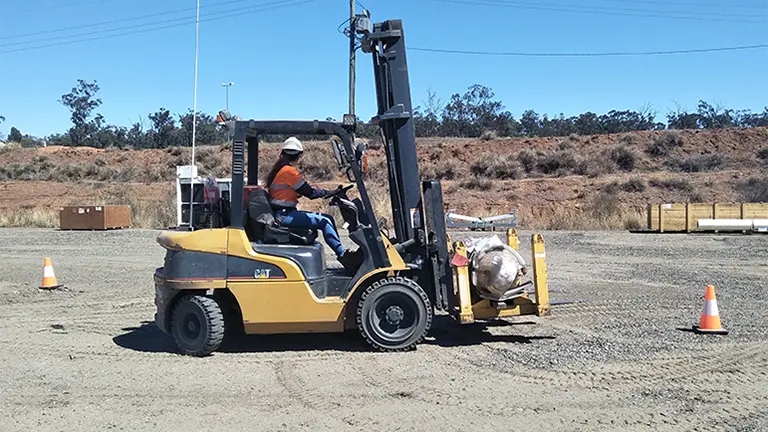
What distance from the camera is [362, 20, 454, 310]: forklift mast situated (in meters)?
8.55

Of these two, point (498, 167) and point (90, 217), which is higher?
→ point (498, 167)

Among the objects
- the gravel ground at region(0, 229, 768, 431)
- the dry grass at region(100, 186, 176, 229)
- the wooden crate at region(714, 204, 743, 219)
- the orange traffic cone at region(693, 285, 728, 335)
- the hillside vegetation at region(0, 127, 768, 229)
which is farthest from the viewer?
the hillside vegetation at region(0, 127, 768, 229)

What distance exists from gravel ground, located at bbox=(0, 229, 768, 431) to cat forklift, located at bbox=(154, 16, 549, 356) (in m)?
0.39

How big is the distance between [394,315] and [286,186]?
191 centimetres

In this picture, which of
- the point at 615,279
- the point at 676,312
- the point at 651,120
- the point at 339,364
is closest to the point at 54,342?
the point at 339,364

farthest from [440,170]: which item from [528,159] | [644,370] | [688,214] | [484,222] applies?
[644,370]

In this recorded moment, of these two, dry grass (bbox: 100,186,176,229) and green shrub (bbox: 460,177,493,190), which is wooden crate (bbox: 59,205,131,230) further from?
green shrub (bbox: 460,177,493,190)

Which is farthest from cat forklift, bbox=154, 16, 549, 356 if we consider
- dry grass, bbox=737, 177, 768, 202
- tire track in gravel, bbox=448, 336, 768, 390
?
dry grass, bbox=737, 177, 768, 202

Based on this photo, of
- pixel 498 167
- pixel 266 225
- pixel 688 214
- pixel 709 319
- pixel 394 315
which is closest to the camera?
pixel 394 315

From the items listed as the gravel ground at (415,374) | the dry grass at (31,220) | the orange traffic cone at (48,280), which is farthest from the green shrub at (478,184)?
the orange traffic cone at (48,280)

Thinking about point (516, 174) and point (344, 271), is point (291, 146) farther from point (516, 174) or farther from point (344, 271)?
point (516, 174)

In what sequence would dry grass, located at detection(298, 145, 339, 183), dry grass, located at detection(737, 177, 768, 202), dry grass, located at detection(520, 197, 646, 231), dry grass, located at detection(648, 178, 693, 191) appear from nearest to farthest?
dry grass, located at detection(520, 197, 646, 231) < dry grass, located at detection(737, 177, 768, 202) < dry grass, located at detection(648, 178, 693, 191) < dry grass, located at detection(298, 145, 339, 183)

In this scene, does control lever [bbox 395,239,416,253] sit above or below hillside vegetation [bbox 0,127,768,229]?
below

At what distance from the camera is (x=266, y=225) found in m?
8.27
